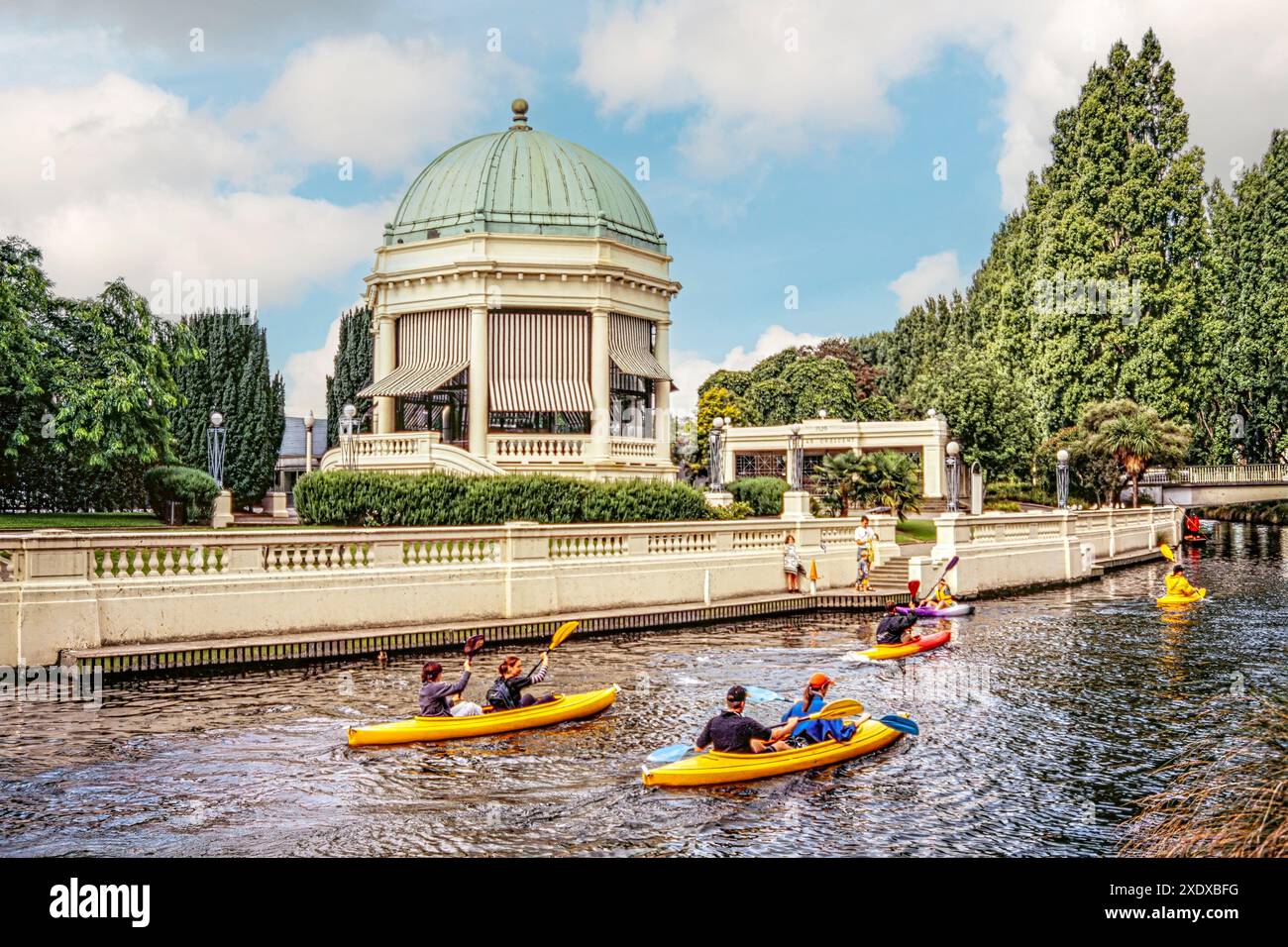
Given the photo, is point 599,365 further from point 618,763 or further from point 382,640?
point 618,763

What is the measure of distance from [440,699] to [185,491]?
71.9 ft

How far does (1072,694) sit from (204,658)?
1492 centimetres

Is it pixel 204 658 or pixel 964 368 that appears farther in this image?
pixel 964 368

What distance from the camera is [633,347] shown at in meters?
41.9

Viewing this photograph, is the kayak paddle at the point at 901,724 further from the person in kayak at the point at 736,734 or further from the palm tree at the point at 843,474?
the palm tree at the point at 843,474

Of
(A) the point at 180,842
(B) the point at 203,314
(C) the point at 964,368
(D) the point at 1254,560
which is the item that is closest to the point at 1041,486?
(C) the point at 964,368

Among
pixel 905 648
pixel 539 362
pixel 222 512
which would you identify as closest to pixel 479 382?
pixel 539 362

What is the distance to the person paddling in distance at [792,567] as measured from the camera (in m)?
30.2

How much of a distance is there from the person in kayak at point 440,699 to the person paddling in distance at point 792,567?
1540 centimetres

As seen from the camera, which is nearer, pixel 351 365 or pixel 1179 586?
pixel 1179 586

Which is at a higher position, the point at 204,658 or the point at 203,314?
the point at 203,314
